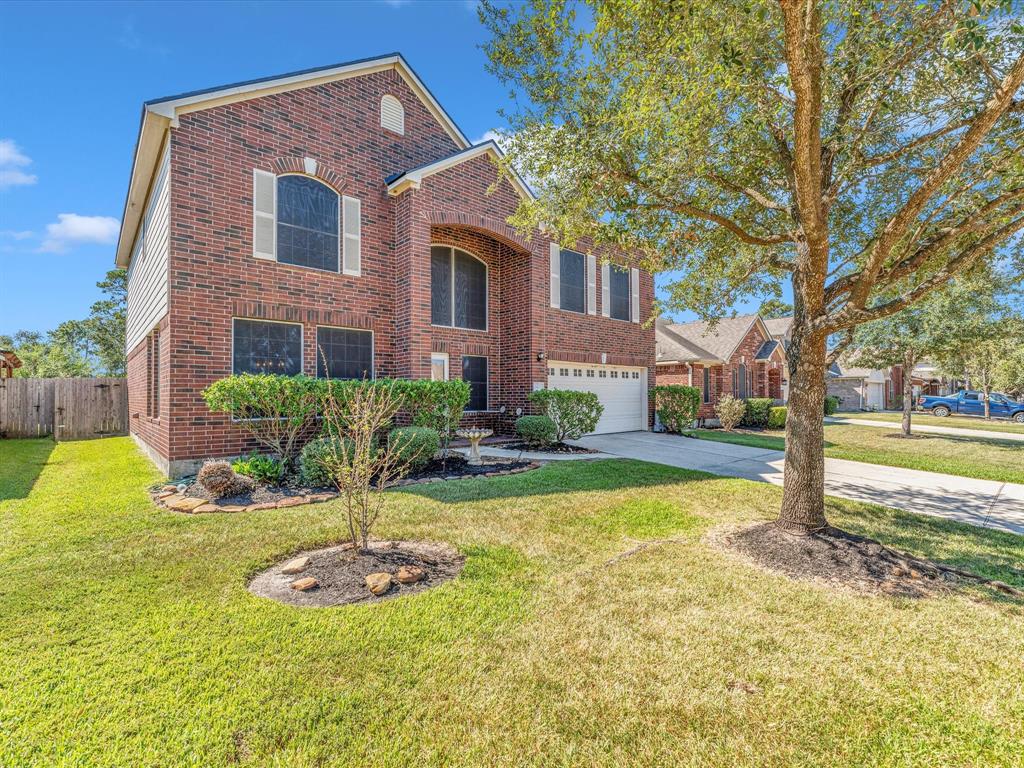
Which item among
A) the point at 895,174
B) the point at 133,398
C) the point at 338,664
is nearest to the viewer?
the point at 338,664

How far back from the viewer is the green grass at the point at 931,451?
9.38 m

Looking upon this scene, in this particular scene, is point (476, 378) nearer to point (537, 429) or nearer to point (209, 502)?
point (537, 429)

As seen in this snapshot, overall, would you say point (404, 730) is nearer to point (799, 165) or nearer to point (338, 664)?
point (338, 664)

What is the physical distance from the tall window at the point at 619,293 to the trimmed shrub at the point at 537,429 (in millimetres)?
5105

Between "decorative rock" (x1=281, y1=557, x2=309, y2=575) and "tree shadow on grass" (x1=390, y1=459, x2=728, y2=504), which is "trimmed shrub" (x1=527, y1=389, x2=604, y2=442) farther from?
"decorative rock" (x1=281, y1=557, x2=309, y2=575)

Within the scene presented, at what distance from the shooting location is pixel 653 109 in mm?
4566

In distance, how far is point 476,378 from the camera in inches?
487

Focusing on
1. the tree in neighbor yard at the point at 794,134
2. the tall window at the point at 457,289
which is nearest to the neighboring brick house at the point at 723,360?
the tall window at the point at 457,289

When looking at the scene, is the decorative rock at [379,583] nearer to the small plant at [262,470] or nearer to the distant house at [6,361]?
the small plant at [262,470]

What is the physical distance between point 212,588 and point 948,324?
64.0 ft

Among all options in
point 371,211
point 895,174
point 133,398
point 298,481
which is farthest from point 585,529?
point 133,398

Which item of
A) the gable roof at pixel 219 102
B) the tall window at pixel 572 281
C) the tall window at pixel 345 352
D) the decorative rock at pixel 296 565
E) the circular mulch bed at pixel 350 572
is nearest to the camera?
the circular mulch bed at pixel 350 572

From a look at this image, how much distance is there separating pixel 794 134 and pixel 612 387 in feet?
35.1

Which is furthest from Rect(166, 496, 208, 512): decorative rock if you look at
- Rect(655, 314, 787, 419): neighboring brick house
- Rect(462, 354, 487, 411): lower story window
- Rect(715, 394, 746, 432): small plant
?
Rect(715, 394, 746, 432): small plant
